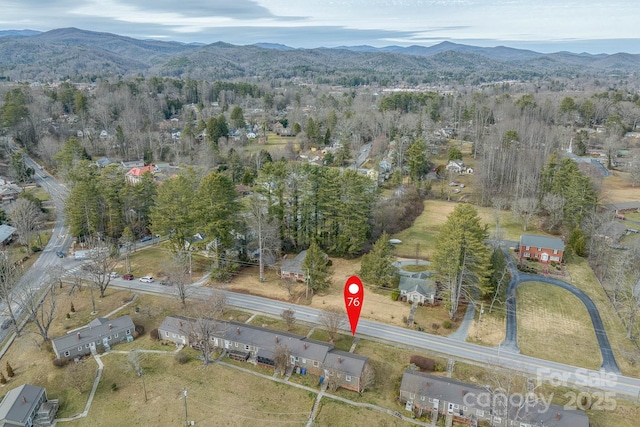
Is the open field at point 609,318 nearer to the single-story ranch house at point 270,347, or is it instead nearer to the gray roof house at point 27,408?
the single-story ranch house at point 270,347

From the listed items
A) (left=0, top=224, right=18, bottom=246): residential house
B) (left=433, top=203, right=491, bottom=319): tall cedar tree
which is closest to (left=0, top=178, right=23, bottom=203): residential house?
(left=0, top=224, right=18, bottom=246): residential house

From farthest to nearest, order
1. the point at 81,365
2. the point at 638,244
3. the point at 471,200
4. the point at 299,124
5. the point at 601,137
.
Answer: the point at 299,124 < the point at 601,137 < the point at 471,200 < the point at 638,244 < the point at 81,365

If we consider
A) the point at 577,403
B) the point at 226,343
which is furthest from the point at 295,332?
the point at 577,403

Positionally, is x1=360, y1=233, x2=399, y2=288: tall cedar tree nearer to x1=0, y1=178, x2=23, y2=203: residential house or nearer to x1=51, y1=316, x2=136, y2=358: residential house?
x1=51, y1=316, x2=136, y2=358: residential house

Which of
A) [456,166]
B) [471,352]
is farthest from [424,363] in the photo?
[456,166]

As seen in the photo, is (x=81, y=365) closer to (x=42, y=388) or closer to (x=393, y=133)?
(x=42, y=388)
